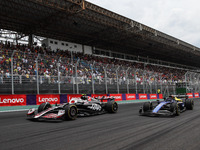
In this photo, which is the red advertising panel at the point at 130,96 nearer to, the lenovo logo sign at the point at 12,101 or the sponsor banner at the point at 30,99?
the sponsor banner at the point at 30,99

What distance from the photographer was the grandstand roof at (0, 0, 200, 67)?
20359 millimetres

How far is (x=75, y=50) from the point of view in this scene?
3366 cm

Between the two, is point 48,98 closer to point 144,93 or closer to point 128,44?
point 144,93

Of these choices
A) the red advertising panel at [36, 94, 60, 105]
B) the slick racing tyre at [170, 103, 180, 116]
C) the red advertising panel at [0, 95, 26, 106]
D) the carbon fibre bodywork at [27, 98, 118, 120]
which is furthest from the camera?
the red advertising panel at [36, 94, 60, 105]

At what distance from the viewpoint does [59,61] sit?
46.7 feet

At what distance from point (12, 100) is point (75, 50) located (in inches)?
892

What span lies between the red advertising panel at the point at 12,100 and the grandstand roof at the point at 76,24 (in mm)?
10186

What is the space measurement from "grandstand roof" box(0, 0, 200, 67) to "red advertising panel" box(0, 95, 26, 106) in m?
10.2

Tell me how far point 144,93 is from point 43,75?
451 inches

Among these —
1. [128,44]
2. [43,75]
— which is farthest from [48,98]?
[128,44]

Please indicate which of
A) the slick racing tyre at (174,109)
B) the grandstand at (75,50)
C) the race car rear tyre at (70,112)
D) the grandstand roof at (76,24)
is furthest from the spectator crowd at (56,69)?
the slick racing tyre at (174,109)

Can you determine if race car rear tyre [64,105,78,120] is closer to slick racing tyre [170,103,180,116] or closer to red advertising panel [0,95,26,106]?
slick racing tyre [170,103,180,116]

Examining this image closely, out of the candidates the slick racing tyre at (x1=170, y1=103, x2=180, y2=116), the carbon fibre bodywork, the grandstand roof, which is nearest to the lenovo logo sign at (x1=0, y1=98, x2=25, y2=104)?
the carbon fibre bodywork

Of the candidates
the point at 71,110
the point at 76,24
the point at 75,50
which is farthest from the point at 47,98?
the point at 75,50
